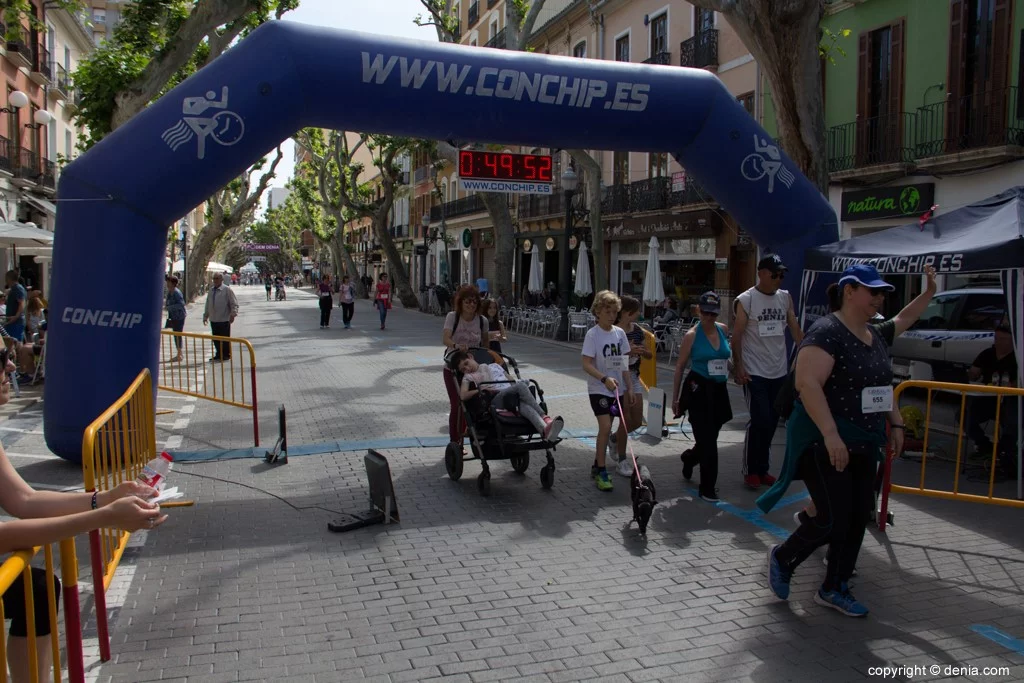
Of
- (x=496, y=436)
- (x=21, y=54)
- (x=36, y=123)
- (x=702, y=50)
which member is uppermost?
(x=21, y=54)

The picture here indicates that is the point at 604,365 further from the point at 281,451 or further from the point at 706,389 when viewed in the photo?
the point at 281,451

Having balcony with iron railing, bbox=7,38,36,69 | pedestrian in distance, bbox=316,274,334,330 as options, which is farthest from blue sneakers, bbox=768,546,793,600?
balcony with iron railing, bbox=7,38,36,69

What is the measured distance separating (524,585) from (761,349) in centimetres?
313

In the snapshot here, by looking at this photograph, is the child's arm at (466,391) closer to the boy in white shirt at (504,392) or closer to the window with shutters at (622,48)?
the boy in white shirt at (504,392)

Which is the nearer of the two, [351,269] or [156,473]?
[156,473]

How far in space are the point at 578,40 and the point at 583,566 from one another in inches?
1125

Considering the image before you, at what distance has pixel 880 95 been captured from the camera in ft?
55.2

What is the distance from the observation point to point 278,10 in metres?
13.9

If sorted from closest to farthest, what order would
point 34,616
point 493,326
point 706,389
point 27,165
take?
1. point 34,616
2. point 706,389
3. point 493,326
4. point 27,165

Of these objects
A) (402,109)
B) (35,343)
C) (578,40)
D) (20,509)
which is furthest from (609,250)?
(20,509)

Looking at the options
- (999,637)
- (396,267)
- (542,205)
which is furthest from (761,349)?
(396,267)

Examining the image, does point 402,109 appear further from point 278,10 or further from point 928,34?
point 928,34

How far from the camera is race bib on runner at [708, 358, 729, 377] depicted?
6449 mm

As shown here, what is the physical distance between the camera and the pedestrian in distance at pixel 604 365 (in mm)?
6531
